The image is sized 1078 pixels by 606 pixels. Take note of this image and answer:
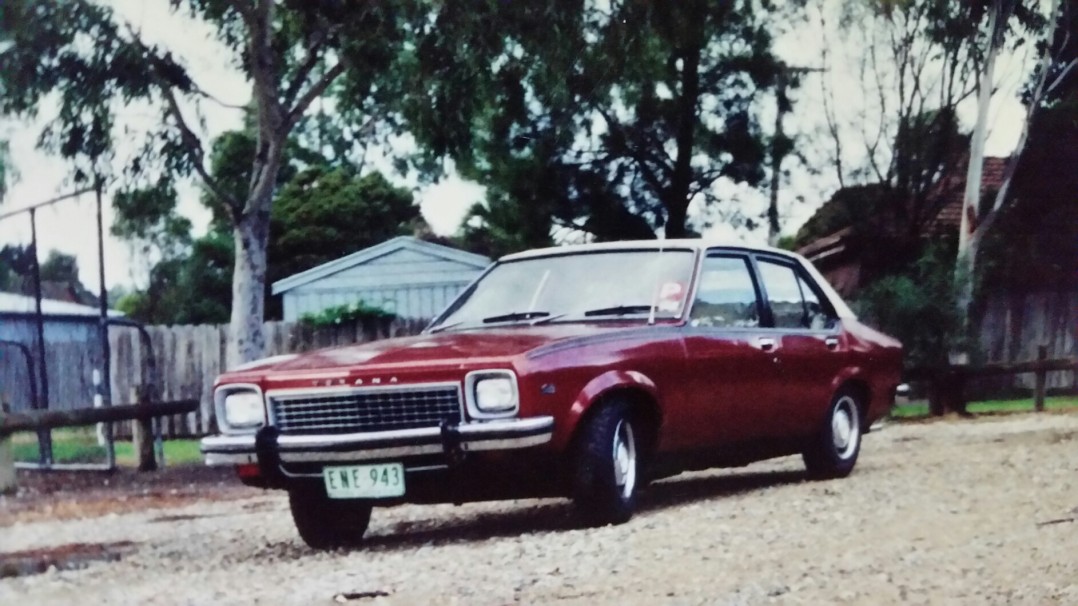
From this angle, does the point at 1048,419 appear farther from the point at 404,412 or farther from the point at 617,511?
the point at 404,412

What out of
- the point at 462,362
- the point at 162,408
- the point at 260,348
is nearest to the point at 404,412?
the point at 462,362

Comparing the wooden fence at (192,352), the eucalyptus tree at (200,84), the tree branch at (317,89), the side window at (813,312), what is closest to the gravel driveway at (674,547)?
the wooden fence at (192,352)

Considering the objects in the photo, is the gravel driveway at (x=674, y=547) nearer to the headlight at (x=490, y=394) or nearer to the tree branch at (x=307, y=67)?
the headlight at (x=490, y=394)

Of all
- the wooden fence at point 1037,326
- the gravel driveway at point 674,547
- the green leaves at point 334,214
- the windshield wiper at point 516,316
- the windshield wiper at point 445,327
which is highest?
the green leaves at point 334,214

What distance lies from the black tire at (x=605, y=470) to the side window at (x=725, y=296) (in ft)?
2.53

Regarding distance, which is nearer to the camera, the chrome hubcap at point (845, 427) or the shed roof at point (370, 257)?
the shed roof at point (370, 257)

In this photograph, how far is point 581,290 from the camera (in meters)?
6.05

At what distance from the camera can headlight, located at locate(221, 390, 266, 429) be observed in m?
5.32

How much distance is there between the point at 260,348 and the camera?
628cm

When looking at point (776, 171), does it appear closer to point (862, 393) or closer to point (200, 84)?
point (862, 393)

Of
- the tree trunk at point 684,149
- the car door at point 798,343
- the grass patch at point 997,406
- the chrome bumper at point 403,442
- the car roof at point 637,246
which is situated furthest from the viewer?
the tree trunk at point 684,149

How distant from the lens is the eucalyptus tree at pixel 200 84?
4621mm

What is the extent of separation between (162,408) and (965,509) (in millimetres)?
4293

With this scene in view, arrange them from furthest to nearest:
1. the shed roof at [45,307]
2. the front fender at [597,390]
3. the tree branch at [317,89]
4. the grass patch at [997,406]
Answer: the grass patch at [997,406] → the tree branch at [317,89] → the front fender at [597,390] → the shed roof at [45,307]
